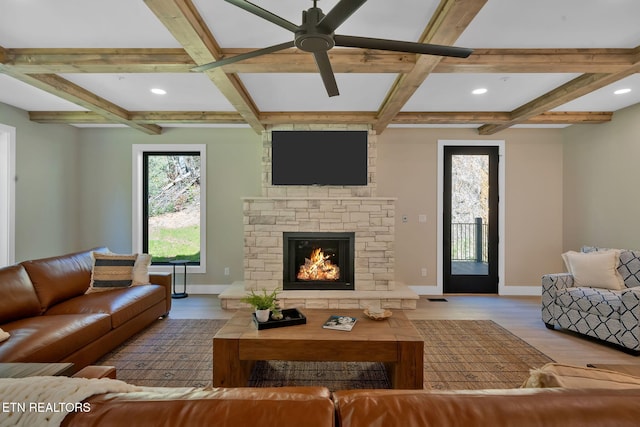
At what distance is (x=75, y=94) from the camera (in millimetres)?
3193

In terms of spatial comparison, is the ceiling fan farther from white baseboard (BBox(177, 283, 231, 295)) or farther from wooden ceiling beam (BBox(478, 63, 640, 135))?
white baseboard (BBox(177, 283, 231, 295))

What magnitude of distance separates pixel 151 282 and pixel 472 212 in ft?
A: 15.5

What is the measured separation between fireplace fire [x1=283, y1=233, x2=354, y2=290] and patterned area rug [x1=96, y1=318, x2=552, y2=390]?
1.29 m

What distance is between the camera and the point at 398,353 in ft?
6.83

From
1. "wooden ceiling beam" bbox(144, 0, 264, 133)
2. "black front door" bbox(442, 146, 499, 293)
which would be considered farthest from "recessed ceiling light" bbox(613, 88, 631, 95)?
"wooden ceiling beam" bbox(144, 0, 264, 133)

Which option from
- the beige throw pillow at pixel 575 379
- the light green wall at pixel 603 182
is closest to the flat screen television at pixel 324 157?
the light green wall at pixel 603 182

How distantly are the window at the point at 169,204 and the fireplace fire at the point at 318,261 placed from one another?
164cm

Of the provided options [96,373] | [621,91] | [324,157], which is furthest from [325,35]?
[621,91]

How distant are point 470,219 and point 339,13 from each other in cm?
439

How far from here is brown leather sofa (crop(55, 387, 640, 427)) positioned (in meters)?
0.74

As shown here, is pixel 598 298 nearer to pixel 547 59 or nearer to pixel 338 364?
pixel 547 59

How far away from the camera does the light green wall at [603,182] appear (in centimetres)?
376

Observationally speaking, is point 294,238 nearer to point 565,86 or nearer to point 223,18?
point 223,18

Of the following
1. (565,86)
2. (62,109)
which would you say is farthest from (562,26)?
(62,109)
